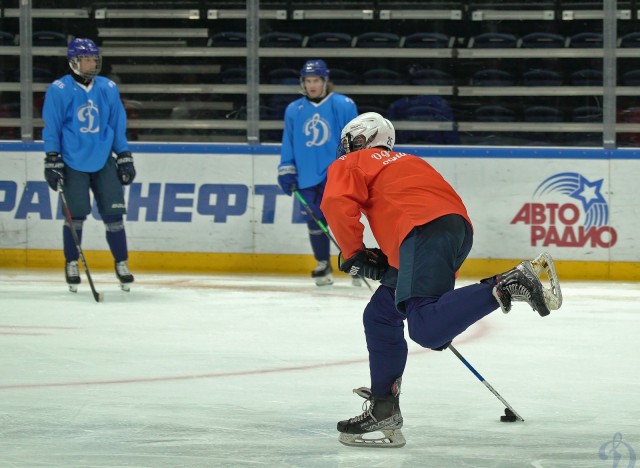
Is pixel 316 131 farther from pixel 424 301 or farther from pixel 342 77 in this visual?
pixel 424 301

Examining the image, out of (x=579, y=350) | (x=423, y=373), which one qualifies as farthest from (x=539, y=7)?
(x=423, y=373)

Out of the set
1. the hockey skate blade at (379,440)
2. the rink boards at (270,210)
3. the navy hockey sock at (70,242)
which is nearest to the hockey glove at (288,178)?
the rink boards at (270,210)

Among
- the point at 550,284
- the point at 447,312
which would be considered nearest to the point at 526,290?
the point at 550,284

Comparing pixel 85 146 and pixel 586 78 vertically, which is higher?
pixel 586 78

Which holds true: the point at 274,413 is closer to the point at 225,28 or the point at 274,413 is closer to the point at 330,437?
the point at 330,437

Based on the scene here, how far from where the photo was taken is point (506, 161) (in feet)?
28.1

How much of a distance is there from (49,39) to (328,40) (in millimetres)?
2101

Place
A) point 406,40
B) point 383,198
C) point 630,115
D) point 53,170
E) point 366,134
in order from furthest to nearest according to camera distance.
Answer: point 406,40
point 630,115
point 53,170
point 366,134
point 383,198

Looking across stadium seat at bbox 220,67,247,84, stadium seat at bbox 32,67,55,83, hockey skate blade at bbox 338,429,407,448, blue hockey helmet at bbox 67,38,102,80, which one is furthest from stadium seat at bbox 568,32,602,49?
hockey skate blade at bbox 338,429,407,448

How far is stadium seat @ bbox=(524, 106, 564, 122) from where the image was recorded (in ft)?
29.6

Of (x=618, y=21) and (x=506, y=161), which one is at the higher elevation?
(x=618, y=21)

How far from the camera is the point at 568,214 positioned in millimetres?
8438

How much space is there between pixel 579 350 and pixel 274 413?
1872 mm

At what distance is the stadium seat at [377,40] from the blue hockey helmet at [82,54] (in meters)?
2.84
